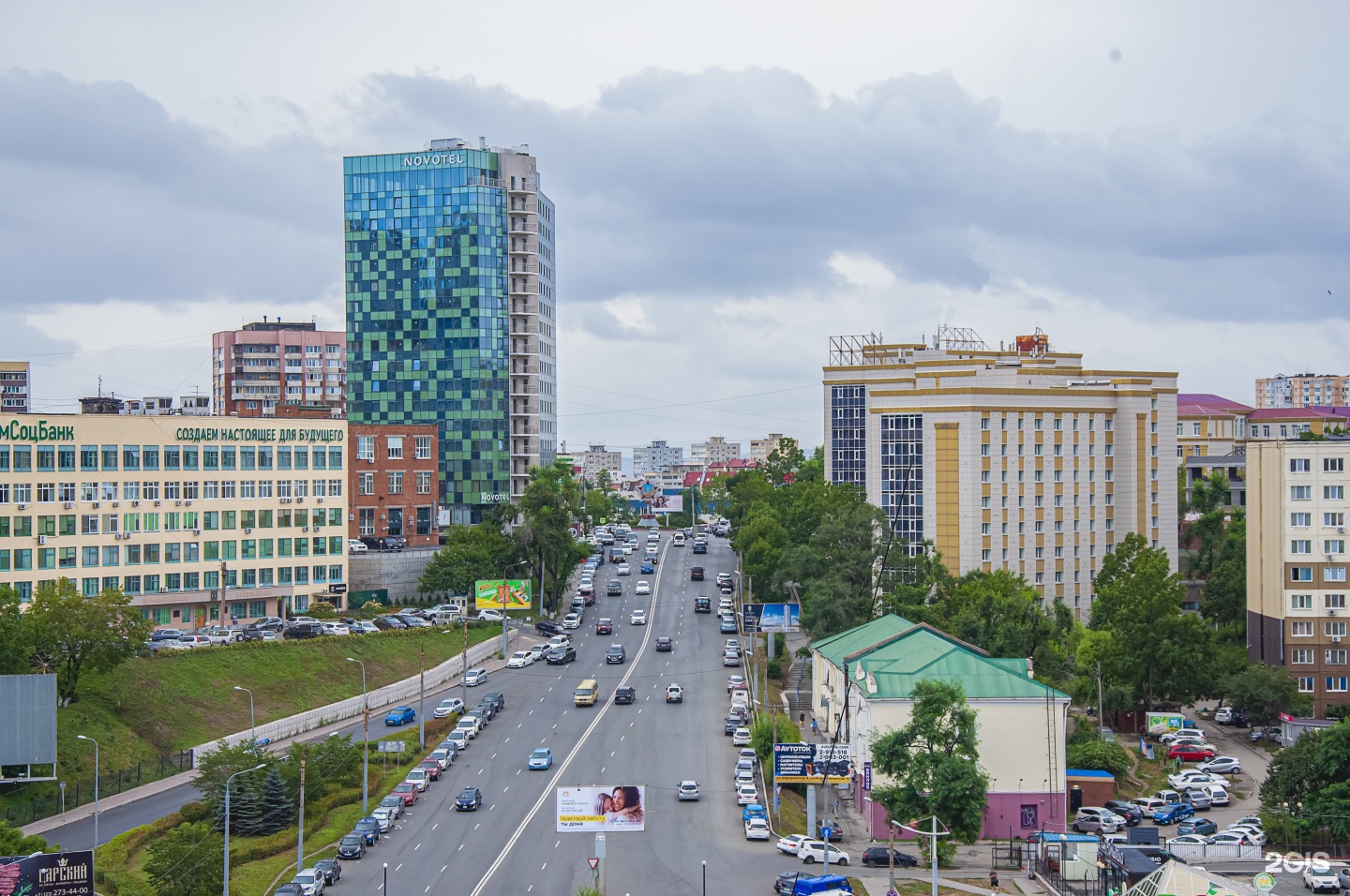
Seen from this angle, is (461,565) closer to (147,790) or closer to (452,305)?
(452,305)

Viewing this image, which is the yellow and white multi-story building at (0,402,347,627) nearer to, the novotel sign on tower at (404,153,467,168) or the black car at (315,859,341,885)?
the novotel sign on tower at (404,153,467,168)

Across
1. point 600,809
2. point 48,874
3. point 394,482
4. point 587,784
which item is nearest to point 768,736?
point 587,784

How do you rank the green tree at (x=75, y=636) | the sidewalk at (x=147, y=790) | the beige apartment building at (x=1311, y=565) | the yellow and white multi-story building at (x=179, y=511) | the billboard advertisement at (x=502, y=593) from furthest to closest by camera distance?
the billboard advertisement at (x=502, y=593)
the yellow and white multi-story building at (x=179, y=511)
the beige apartment building at (x=1311, y=565)
the green tree at (x=75, y=636)
the sidewalk at (x=147, y=790)

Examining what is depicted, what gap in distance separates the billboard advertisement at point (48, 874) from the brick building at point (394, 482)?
289ft

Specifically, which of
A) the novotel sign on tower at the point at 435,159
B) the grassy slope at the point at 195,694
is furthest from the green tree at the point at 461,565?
the novotel sign on tower at the point at 435,159

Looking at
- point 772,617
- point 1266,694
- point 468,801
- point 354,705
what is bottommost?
point 468,801

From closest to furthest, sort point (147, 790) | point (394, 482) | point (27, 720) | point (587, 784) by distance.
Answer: point (27, 720), point (587, 784), point (147, 790), point (394, 482)

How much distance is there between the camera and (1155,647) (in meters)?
94.4

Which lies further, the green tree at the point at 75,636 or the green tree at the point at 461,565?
the green tree at the point at 461,565

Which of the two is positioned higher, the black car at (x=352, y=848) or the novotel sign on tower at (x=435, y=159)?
the novotel sign on tower at (x=435, y=159)

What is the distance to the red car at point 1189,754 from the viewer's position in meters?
84.5

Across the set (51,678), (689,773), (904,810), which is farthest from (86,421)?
(904,810)

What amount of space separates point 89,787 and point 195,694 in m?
13.3

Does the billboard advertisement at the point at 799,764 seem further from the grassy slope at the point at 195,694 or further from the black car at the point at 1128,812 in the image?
the grassy slope at the point at 195,694
